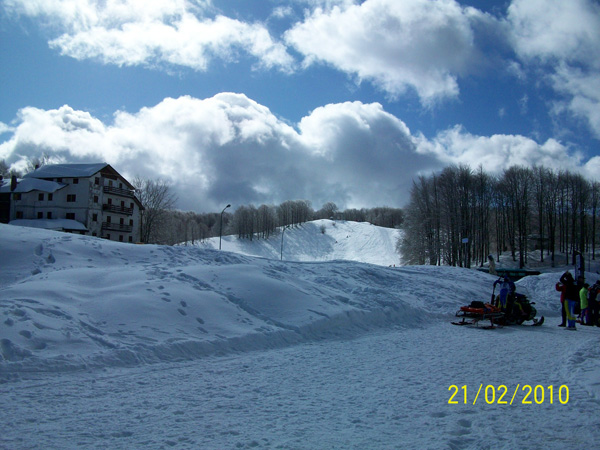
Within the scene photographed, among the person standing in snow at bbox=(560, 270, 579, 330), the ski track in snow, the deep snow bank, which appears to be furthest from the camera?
the person standing in snow at bbox=(560, 270, 579, 330)

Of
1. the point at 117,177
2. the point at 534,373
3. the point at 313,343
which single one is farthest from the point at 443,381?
the point at 117,177

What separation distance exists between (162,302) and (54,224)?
149 ft

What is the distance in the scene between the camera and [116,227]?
5559cm

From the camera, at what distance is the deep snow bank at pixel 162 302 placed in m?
8.48

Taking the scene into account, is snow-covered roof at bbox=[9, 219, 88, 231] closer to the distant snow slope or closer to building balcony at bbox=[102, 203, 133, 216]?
building balcony at bbox=[102, 203, 133, 216]

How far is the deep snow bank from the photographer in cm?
848

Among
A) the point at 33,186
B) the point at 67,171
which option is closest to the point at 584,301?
the point at 33,186

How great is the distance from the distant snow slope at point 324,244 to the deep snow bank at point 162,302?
73538 millimetres

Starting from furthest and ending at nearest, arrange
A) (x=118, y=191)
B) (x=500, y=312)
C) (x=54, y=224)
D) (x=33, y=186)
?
(x=118, y=191)
(x=33, y=186)
(x=54, y=224)
(x=500, y=312)

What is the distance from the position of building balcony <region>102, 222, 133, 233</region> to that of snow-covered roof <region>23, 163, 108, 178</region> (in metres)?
6.45

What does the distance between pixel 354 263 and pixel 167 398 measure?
17.3 meters

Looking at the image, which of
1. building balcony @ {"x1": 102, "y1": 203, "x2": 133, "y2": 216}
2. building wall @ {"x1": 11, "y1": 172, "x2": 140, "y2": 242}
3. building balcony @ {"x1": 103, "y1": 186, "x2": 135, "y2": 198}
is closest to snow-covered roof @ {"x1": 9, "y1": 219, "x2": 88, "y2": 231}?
building wall @ {"x1": 11, "y1": 172, "x2": 140, "y2": 242}
